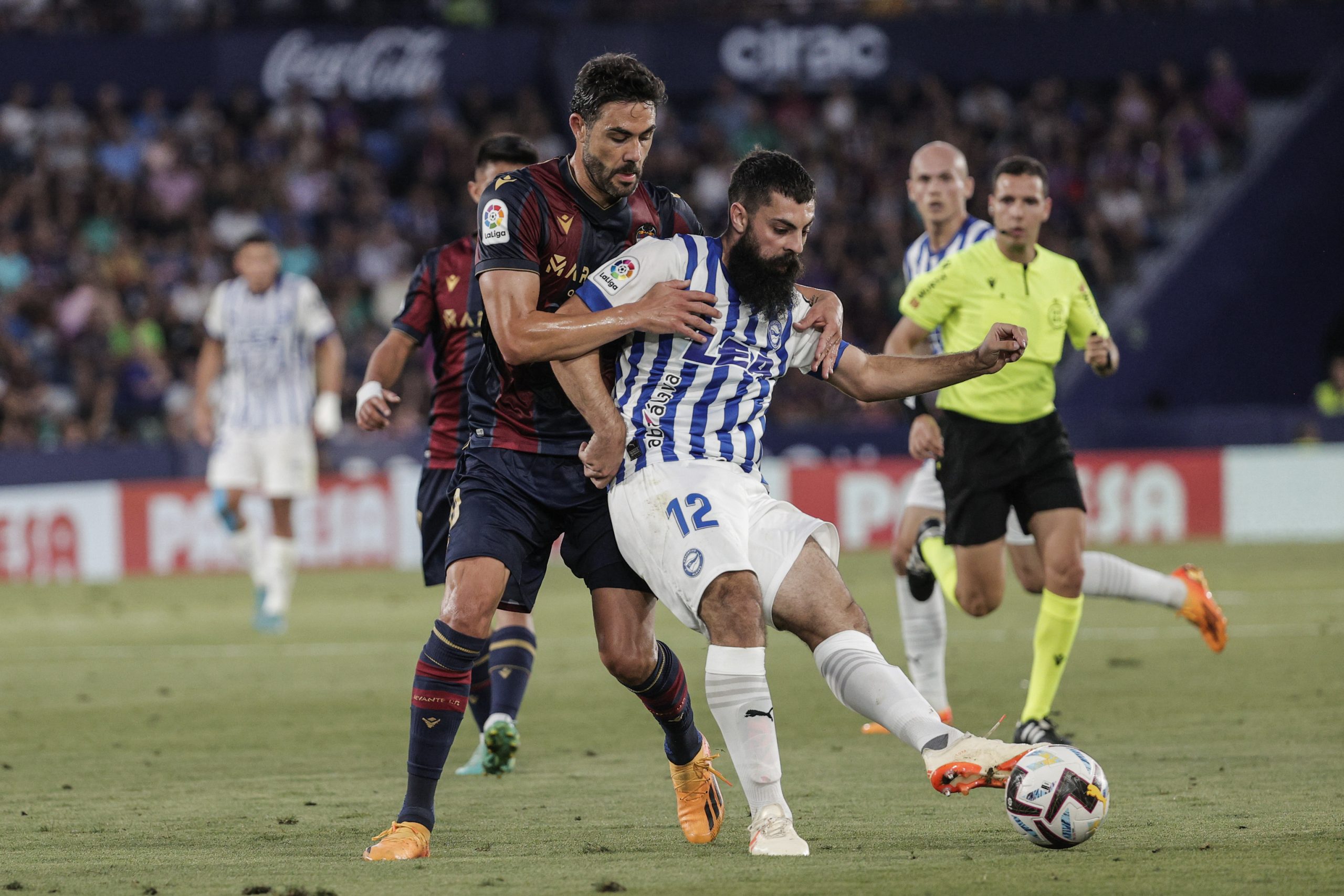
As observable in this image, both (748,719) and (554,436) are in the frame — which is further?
(554,436)

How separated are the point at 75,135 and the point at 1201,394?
14.7 metres

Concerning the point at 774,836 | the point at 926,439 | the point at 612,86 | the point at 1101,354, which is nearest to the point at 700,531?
the point at 774,836

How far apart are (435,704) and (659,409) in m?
1.10

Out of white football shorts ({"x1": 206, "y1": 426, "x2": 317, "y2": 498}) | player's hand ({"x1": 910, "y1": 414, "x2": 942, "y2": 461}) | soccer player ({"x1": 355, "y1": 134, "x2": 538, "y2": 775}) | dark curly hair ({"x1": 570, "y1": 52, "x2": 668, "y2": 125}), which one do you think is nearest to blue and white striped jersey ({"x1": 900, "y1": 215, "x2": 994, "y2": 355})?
player's hand ({"x1": 910, "y1": 414, "x2": 942, "y2": 461})

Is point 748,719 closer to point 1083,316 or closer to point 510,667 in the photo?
point 510,667

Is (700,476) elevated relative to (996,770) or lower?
elevated

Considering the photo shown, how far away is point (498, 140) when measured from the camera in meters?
6.98

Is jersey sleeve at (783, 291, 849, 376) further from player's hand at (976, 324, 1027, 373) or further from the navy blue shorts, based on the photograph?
the navy blue shorts

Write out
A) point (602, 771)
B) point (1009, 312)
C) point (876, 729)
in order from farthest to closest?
point (876, 729) → point (1009, 312) → point (602, 771)

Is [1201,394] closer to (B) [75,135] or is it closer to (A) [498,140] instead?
(B) [75,135]

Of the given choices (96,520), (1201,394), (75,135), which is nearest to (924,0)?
(1201,394)

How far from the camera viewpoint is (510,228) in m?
5.02

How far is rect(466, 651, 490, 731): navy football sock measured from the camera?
687cm

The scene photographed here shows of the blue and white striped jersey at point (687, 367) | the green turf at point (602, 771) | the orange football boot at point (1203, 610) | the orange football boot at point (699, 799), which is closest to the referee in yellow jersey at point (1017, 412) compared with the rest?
the green turf at point (602, 771)
